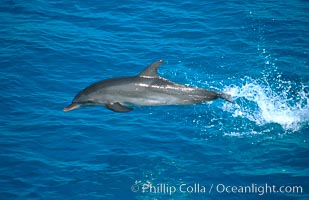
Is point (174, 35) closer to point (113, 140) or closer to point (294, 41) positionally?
point (294, 41)

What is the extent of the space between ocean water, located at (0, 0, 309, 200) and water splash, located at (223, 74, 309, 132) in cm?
3

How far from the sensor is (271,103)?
13.9 m

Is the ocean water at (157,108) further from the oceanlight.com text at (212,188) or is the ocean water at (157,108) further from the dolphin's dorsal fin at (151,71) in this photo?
the dolphin's dorsal fin at (151,71)

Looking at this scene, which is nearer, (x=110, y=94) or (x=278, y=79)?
(x=110, y=94)

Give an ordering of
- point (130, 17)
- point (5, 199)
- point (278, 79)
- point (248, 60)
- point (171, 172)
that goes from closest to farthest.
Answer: point (5, 199), point (171, 172), point (278, 79), point (248, 60), point (130, 17)

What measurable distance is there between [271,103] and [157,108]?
129 inches

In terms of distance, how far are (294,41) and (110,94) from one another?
909cm

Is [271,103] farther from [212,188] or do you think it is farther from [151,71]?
[151,71]

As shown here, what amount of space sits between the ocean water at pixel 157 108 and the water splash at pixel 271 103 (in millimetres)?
31

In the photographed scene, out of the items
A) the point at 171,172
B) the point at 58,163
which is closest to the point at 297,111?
the point at 171,172

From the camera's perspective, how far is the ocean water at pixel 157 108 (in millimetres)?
11016

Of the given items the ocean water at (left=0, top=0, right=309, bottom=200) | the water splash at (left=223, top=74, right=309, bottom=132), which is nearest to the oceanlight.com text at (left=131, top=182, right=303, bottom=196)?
the ocean water at (left=0, top=0, right=309, bottom=200)

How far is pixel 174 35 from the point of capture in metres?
17.9

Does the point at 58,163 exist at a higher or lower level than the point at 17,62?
lower
